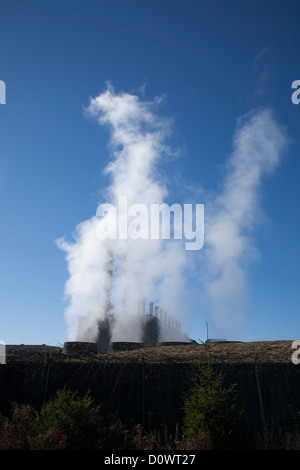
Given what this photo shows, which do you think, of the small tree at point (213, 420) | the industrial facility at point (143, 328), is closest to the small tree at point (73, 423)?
the small tree at point (213, 420)

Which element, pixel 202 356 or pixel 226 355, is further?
pixel 226 355

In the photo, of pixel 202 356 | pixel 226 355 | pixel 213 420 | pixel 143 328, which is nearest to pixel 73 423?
pixel 213 420

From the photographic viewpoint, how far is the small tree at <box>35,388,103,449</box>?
6.43 m

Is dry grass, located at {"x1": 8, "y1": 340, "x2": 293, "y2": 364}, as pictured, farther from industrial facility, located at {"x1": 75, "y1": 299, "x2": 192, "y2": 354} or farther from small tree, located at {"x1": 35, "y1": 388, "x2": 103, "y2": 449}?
industrial facility, located at {"x1": 75, "y1": 299, "x2": 192, "y2": 354}

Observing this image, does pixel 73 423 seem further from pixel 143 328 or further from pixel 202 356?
A: pixel 143 328

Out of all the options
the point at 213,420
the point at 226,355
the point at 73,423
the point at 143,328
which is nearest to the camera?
the point at 73,423

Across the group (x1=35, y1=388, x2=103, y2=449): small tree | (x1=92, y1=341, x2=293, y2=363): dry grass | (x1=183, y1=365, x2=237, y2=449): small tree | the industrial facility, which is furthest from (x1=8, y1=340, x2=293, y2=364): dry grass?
the industrial facility

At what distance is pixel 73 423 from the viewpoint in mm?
6652

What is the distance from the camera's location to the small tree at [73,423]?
21.1 ft

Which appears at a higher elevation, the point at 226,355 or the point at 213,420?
the point at 226,355

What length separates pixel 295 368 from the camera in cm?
1004

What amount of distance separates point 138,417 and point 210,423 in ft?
11.6
